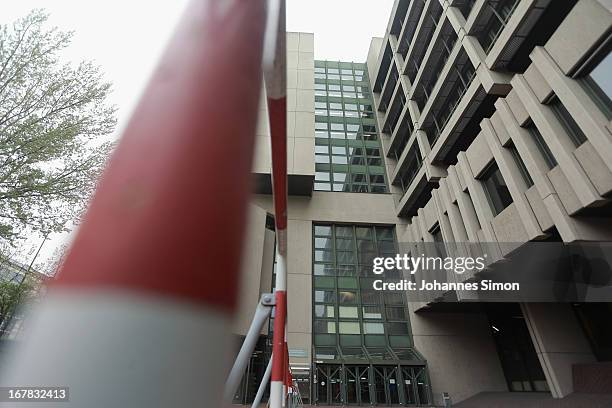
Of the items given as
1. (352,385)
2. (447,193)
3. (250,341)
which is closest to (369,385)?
(352,385)

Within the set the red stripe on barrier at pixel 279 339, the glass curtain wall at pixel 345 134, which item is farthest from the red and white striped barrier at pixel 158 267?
the glass curtain wall at pixel 345 134

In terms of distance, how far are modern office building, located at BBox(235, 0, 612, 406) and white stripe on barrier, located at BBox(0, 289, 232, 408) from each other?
8.0 inches

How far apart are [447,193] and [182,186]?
19.6 meters

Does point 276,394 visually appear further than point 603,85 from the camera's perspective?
No

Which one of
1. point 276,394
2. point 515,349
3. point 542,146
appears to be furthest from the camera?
point 515,349

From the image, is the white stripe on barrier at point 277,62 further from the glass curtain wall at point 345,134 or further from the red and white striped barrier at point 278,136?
the glass curtain wall at point 345,134

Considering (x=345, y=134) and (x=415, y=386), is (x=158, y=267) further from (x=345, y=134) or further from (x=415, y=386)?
(x=345, y=134)

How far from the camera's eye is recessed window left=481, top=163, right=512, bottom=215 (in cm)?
1356

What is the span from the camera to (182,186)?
0.38m

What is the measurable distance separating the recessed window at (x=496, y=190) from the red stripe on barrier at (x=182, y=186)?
15.4 m

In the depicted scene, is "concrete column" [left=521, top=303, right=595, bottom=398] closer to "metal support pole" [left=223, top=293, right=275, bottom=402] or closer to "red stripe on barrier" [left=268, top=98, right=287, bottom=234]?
"metal support pole" [left=223, top=293, right=275, bottom=402]

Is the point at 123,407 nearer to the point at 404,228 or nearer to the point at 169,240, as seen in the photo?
the point at 169,240

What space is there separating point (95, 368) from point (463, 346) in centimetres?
2616

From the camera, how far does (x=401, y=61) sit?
95.2 ft
